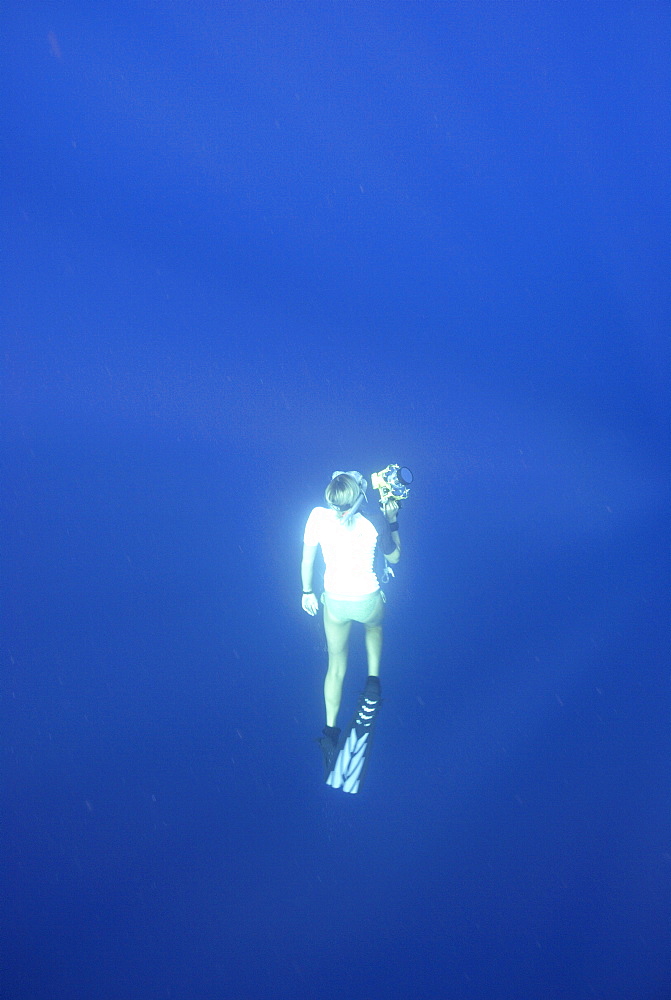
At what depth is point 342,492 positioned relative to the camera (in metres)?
2.14

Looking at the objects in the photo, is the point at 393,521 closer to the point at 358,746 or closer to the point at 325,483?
the point at 325,483

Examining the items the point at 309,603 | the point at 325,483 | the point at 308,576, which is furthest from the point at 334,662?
the point at 325,483

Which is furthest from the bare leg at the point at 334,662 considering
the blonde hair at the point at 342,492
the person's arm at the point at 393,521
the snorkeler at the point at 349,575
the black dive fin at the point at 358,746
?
the blonde hair at the point at 342,492

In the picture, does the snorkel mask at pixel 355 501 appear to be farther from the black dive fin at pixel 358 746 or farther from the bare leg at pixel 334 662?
the black dive fin at pixel 358 746

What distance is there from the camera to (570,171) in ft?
8.30

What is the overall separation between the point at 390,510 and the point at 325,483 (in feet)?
0.99

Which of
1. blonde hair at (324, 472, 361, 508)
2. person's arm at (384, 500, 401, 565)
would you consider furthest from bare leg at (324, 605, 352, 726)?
blonde hair at (324, 472, 361, 508)

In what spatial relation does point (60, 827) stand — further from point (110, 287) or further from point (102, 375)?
point (110, 287)

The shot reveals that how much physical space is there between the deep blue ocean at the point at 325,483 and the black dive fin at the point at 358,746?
7 centimetres

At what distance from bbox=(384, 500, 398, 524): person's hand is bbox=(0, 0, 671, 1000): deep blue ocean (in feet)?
0.64

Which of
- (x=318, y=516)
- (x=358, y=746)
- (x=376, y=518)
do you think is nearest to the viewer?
(x=318, y=516)

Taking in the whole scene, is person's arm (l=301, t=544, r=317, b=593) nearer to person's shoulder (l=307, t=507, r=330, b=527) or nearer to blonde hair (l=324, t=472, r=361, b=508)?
person's shoulder (l=307, t=507, r=330, b=527)

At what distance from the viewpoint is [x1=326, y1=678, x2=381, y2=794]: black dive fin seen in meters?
2.51

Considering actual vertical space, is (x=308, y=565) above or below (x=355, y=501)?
below
